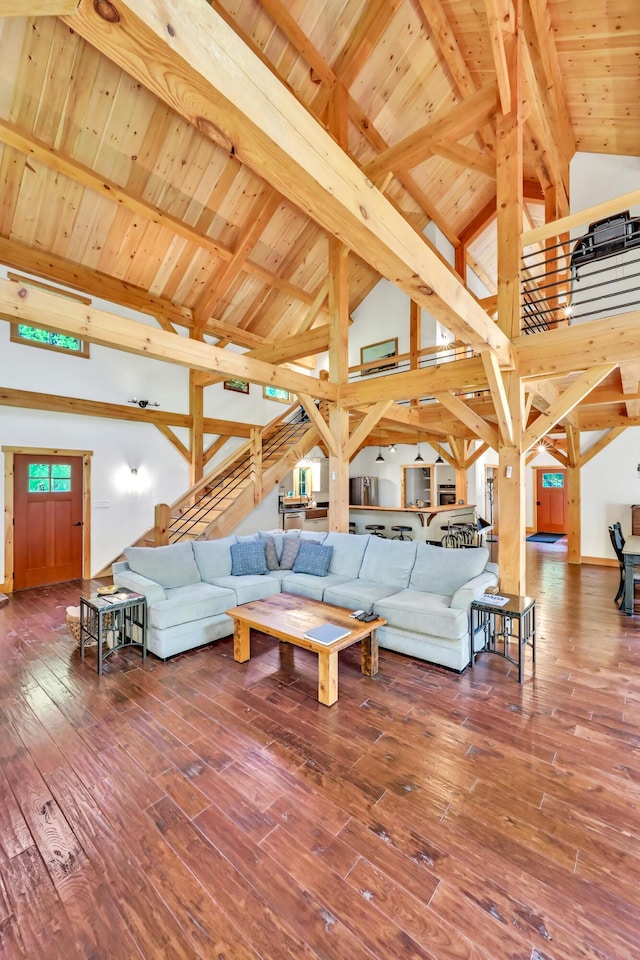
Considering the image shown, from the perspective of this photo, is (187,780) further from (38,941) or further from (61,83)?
(61,83)

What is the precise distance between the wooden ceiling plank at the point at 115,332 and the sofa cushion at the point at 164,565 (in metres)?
1.95

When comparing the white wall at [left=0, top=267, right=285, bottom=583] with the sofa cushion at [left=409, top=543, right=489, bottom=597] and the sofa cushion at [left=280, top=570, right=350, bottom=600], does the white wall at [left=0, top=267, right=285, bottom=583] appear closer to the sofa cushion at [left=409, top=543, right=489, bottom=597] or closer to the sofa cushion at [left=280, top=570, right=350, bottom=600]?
the sofa cushion at [left=280, top=570, right=350, bottom=600]

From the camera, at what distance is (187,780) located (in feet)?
7.21

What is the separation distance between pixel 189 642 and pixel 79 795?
1.74 m

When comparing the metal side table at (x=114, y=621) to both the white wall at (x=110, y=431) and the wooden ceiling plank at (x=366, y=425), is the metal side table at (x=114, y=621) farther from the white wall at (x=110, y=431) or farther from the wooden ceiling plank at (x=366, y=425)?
the wooden ceiling plank at (x=366, y=425)

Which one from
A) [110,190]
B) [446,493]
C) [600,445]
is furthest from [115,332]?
[446,493]

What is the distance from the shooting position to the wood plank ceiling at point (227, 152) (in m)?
4.38

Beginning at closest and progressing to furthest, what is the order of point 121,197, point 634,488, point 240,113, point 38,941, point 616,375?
point 240,113 → point 38,941 → point 616,375 → point 121,197 → point 634,488

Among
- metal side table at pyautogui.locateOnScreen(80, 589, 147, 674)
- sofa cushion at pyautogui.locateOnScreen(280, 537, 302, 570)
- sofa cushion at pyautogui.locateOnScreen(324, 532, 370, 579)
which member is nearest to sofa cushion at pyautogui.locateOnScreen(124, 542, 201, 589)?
metal side table at pyautogui.locateOnScreen(80, 589, 147, 674)

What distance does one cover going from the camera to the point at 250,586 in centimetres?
433

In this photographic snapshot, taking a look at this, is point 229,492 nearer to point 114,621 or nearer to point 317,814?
point 114,621

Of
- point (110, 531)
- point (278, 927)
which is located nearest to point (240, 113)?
point (278, 927)

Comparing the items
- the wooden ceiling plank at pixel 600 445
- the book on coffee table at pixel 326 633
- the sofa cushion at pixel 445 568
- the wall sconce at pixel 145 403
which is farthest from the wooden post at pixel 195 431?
the wooden ceiling plank at pixel 600 445

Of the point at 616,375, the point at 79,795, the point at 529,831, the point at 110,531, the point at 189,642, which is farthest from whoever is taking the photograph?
A: the point at 110,531
